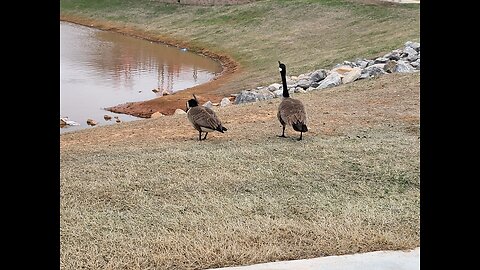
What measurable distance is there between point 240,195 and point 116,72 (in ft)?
69.7

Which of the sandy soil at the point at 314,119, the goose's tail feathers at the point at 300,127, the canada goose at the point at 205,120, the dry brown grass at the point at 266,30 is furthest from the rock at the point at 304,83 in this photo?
the goose's tail feathers at the point at 300,127

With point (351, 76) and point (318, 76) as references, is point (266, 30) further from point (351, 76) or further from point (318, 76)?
point (351, 76)

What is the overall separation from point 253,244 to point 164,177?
2528 mm

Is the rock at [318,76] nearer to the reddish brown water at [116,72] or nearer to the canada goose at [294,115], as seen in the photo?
the reddish brown water at [116,72]

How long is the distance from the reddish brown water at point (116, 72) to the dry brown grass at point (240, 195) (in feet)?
24.9

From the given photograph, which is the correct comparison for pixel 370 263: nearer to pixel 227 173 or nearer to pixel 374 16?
pixel 227 173

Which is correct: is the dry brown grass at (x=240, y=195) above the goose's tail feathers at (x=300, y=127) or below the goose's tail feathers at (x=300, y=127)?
below

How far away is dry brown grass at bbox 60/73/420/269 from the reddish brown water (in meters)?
7.58

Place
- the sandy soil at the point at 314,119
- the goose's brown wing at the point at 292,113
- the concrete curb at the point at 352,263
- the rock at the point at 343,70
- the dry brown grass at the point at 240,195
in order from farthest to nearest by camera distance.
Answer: the rock at the point at 343,70, the sandy soil at the point at 314,119, the goose's brown wing at the point at 292,113, the dry brown grass at the point at 240,195, the concrete curb at the point at 352,263

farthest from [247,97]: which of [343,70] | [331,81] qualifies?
[343,70]

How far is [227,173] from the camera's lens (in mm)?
6844

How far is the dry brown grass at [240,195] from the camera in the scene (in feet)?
14.2

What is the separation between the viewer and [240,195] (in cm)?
597
